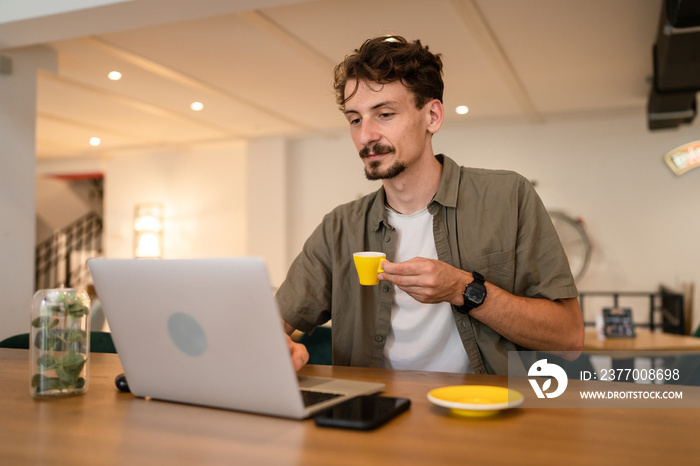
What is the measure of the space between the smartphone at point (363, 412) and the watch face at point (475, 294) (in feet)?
1.49

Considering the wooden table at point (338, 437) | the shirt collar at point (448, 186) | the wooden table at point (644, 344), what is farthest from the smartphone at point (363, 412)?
the wooden table at point (644, 344)

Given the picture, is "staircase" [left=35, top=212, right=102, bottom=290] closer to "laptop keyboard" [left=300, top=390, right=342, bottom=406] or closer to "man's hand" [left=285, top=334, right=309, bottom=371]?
"man's hand" [left=285, top=334, right=309, bottom=371]

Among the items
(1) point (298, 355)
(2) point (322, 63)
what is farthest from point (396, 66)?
(2) point (322, 63)

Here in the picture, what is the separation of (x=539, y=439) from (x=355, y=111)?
1158 millimetres

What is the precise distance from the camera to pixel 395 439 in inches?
33.2

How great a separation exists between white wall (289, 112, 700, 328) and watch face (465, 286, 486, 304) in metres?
6.07

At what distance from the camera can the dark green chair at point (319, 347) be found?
215 cm

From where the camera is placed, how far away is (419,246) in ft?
5.81

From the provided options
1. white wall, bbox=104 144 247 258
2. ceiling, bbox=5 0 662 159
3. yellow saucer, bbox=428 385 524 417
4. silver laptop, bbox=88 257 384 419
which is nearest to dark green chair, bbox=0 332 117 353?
silver laptop, bbox=88 257 384 419

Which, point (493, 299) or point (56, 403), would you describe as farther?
point (493, 299)

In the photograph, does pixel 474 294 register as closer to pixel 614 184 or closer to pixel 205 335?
pixel 205 335

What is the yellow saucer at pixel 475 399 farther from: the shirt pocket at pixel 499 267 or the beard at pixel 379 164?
the beard at pixel 379 164

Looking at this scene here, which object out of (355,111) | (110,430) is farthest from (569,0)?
(110,430)

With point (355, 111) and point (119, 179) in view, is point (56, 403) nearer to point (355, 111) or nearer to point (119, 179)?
point (355, 111)
